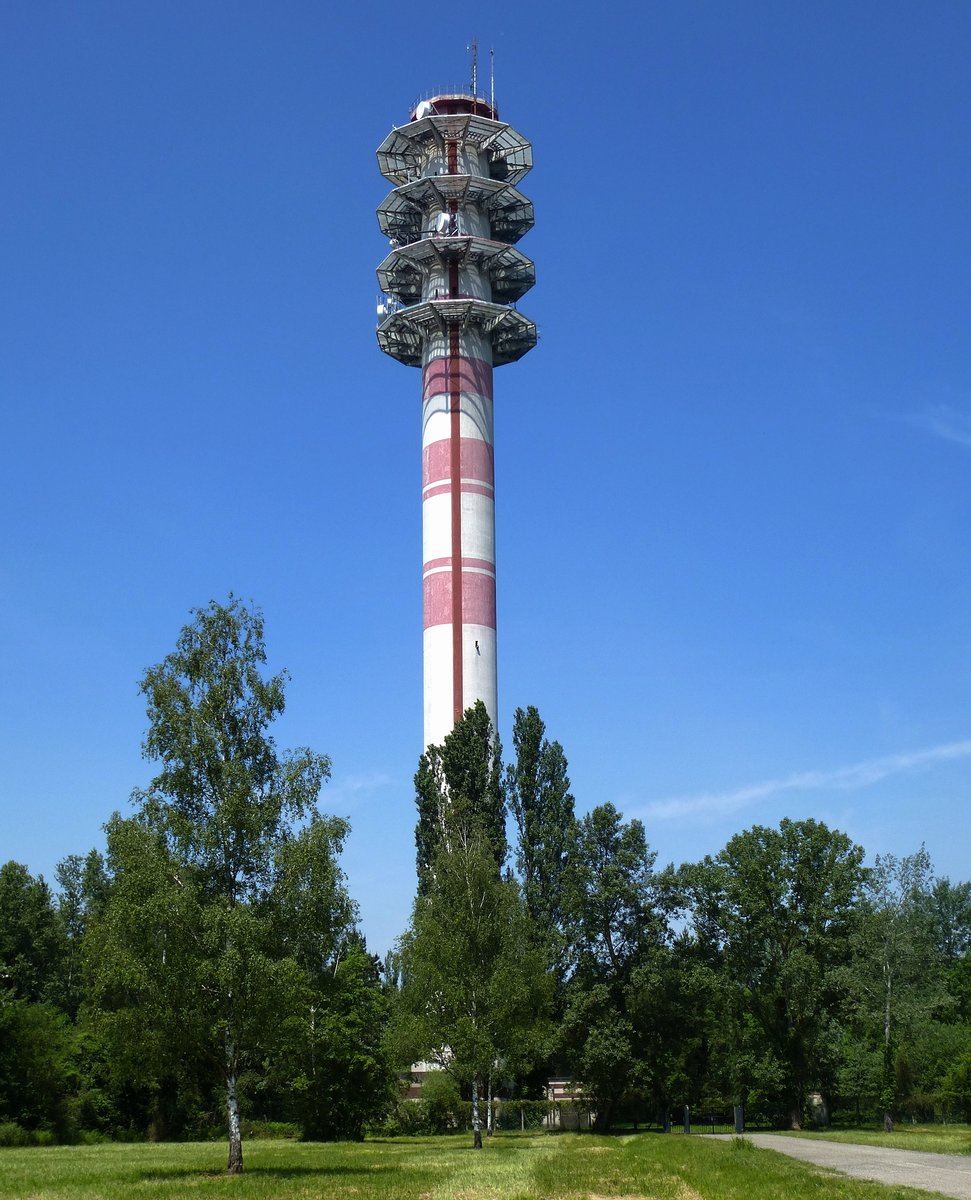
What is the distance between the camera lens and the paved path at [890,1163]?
26969 millimetres

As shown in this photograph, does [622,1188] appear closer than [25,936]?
Yes

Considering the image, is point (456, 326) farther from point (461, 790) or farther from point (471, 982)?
point (471, 982)

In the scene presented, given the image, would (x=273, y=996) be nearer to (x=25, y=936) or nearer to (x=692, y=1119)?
(x=692, y=1119)

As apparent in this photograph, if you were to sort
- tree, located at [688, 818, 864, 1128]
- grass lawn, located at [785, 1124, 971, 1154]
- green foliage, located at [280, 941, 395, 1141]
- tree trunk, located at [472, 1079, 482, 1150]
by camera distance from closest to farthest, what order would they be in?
grass lawn, located at [785, 1124, 971, 1154], tree trunk, located at [472, 1079, 482, 1150], green foliage, located at [280, 941, 395, 1141], tree, located at [688, 818, 864, 1128]

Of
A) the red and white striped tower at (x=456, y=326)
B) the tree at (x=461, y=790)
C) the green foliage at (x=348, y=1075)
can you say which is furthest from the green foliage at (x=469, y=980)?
the red and white striped tower at (x=456, y=326)

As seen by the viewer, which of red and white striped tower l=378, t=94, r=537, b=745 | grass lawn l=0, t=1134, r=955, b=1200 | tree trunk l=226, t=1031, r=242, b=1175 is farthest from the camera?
red and white striped tower l=378, t=94, r=537, b=745

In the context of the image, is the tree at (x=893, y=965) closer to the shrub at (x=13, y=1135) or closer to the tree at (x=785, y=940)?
the tree at (x=785, y=940)

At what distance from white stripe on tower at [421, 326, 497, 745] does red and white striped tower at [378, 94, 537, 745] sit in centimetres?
6

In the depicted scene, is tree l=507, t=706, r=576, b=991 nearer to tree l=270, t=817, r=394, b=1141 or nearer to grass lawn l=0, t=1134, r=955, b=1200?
tree l=270, t=817, r=394, b=1141

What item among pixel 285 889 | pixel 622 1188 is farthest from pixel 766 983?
pixel 622 1188

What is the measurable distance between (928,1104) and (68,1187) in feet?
158

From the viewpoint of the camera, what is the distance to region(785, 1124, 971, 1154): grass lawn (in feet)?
137

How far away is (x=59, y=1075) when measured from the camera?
5788cm

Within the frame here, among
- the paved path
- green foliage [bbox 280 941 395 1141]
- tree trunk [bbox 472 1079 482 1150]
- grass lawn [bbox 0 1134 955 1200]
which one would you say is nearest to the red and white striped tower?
green foliage [bbox 280 941 395 1141]
